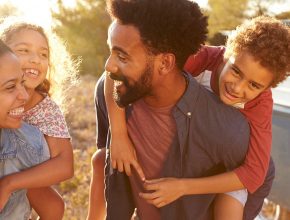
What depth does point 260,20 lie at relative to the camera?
Answer: 2793 millimetres

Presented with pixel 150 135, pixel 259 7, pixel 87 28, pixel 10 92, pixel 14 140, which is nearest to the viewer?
pixel 10 92

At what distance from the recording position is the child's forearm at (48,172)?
2521mm

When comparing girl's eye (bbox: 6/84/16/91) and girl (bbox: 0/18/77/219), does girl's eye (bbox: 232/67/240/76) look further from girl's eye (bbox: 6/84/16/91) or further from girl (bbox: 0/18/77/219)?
girl's eye (bbox: 6/84/16/91)

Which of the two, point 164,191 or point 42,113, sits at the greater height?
point 42,113

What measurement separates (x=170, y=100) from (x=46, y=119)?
636mm

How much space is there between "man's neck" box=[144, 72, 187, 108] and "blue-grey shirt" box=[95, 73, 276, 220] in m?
0.04

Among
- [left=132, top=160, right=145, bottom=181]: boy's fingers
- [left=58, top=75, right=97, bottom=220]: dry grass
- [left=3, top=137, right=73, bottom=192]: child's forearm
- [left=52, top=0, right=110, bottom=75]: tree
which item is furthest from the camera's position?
[left=52, top=0, right=110, bottom=75]: tree

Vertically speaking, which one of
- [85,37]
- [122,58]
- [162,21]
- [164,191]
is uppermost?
[162,21]

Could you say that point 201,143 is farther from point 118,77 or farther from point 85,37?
point 85,37

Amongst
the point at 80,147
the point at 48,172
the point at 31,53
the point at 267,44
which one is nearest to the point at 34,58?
the point at 31,53

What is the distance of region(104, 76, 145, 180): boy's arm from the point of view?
288 centimetres

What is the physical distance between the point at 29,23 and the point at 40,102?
42 cm

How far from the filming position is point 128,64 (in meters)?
2.73

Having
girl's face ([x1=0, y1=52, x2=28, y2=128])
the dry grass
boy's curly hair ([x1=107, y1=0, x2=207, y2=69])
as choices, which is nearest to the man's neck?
boy's curly hair ([x1=107, y1=0, x2=207, y2=69])
